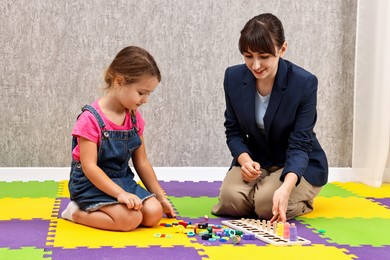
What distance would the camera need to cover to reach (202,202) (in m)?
2.39

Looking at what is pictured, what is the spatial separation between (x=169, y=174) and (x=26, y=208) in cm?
85

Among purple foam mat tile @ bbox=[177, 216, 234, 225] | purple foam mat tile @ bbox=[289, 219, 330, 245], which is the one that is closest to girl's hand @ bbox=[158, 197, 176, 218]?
purple foam mat tile @ bbox=[177, 216, 234, 225]

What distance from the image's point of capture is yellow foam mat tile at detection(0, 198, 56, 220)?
6.79 feet

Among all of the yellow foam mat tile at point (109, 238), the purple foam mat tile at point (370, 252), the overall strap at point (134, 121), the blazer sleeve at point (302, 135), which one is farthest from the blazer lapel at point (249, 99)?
the purple foam mat tile at point (370, 252)

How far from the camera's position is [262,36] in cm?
196

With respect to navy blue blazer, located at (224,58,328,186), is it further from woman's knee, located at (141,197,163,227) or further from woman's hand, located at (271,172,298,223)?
woman's knee, located at (141,197,163,227)

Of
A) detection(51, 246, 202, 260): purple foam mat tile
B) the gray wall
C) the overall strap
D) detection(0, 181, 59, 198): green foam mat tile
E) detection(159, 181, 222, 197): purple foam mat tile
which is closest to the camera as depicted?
detection(51, 246, 202, 260): purple foam mat tile

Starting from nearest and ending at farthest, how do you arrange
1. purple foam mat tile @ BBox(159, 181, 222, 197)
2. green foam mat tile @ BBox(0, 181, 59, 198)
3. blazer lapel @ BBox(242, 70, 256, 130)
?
1. blazer lapel @ BBox(242, 70, 256, 130)
2. green foam mat tile @ BBox(0, 181, 59, 198)
3. purple foam mat tile @ BBox(159, 181, 222, 197)

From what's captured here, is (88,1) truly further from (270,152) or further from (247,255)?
(247,255)

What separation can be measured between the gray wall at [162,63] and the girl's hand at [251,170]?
2.85ft

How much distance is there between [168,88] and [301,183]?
912mm

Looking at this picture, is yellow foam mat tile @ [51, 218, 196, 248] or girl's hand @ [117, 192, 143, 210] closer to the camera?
yellow foam mat tile @ [51, 218, 196, 248]

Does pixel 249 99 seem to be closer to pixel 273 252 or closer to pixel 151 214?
pixel 151 214

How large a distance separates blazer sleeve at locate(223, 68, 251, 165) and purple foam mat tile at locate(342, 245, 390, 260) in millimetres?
550
